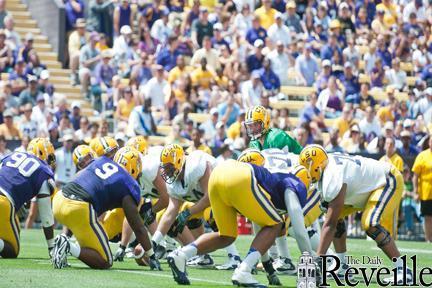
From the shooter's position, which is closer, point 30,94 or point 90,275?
point 90,275

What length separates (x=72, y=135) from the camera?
22.2 meters

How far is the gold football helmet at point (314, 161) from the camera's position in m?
12.6

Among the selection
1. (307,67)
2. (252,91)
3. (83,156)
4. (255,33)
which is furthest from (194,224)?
(255,33)

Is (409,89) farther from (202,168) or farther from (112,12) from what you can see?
(202,168)

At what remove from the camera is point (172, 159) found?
1294 cm

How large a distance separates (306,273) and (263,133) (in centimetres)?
351

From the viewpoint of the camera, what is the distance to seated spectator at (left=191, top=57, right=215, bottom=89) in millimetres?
24953

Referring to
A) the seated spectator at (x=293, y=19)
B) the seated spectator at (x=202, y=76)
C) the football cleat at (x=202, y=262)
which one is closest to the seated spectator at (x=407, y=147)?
the seated spectator at (x=202, y=76)

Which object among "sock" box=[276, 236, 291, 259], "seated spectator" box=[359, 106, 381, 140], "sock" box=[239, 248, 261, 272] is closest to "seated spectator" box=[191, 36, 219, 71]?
"seated spectator" box=[359, 106, 381, 140]

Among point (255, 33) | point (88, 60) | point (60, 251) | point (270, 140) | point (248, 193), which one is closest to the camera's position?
point (248, 193)

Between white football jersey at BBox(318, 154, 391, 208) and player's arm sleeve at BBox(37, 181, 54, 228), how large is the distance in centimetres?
314

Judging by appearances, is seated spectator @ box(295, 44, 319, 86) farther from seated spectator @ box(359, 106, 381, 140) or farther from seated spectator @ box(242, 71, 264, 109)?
seated spectator @ box(359, 106, 381, 140)

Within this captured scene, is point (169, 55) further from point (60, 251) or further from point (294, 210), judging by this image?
point (294, 210)

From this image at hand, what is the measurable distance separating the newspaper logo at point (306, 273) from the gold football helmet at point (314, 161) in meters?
1.70
